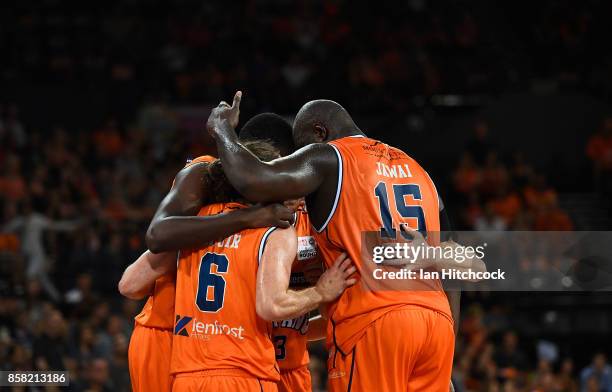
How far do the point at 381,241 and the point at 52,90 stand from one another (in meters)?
14.6

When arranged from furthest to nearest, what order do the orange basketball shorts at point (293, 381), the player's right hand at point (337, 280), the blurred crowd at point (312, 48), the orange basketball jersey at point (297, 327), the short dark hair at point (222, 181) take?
1. the blurred crowd at point (312, 48)
2. the orange basketball shorts at point (293, 381)
3. the orange basketball jersey at point (297, 327)
4. the short dark hair at point (222, 181)
5. the player's right hand at point (337, 280)

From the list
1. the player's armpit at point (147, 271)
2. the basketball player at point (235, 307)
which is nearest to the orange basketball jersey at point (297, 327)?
the basketball player at point (235, 307)

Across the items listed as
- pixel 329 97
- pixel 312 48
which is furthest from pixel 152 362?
pixel 312 48

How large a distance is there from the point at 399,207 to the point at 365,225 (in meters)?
0.23

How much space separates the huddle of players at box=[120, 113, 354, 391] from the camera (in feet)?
17.0

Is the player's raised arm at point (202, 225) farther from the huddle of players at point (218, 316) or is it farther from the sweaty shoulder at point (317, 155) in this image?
the sweaty shoulder at point (317, 155)

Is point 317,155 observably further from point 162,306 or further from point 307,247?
point 162,306

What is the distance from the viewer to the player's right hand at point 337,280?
541 centimetres

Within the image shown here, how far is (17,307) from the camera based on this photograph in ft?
41.1

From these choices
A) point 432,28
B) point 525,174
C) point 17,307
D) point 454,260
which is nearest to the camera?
point 454,260

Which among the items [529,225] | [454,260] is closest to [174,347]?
[454,260]

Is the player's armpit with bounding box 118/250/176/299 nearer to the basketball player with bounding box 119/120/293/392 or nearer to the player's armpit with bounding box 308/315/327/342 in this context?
the basketball player with bounding box 119/120/293/392

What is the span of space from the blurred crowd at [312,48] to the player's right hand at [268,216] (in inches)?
515

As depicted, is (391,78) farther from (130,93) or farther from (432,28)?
(130,93)
